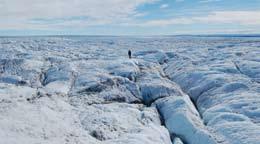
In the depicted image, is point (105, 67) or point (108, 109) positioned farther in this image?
point (105, 67)

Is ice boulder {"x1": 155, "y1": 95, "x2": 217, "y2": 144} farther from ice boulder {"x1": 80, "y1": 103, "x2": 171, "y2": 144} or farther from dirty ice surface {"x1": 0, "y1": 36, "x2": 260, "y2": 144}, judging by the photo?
ice boulder {"x1": 80, "y1": 103, "x2": 171, "y2": 144}

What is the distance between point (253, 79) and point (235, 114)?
11325 millimetres

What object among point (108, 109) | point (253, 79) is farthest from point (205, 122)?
point (253, 79)

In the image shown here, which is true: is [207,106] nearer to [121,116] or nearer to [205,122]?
[205,122]

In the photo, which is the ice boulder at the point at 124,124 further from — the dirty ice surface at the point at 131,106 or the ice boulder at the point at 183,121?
the ice boulder at the point at 183,121

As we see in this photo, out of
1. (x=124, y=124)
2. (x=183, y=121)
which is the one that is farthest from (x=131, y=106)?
(x=183, y=121)

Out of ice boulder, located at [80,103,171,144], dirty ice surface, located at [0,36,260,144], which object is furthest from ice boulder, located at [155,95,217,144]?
ice boulder, located at [80,103,171,144]

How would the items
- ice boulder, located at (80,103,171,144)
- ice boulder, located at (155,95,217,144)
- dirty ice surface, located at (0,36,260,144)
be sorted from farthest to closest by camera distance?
ice boulder, located at (155,95,217,144) → ice boulder, located at (80,103,171,144) → dirty ice surface, located at (0,36,260,144)

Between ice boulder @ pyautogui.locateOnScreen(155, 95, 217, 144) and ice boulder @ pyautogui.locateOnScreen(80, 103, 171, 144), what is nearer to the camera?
ice boulder @ pyautogui.locateOnScreen(80, 103, 171, 144)

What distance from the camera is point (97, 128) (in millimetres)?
20172

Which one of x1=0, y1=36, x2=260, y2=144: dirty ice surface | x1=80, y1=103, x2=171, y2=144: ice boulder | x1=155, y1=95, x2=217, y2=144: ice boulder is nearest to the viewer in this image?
x1=0, y1=36, x2=260, y2=144: dirty ice surface

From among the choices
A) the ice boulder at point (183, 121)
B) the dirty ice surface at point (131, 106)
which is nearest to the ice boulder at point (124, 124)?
the dirty ice surface at point (131, 106)

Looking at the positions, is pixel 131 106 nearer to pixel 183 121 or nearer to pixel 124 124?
pixel 124 124

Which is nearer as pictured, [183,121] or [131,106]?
[183,121]
